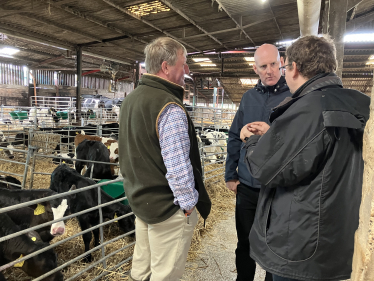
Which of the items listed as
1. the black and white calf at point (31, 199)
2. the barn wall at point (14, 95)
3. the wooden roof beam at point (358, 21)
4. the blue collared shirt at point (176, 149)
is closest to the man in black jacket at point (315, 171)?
the blue collared shirt at point (176, 149)

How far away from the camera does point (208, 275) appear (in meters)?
2.64

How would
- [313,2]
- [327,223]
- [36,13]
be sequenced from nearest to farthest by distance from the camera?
1. [327,223]
2. [313,2]
3. [36,13]

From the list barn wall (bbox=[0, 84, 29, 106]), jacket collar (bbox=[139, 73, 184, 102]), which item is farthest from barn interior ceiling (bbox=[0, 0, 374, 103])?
barn wall (bbox=[0, 84, 29, 106])

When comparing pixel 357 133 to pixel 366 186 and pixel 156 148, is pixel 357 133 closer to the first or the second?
pixel 366 186

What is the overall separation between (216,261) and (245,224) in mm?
1107

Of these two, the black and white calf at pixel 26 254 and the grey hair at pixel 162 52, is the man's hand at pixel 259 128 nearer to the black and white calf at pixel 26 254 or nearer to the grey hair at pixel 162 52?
the grey hair at pixel 162 52

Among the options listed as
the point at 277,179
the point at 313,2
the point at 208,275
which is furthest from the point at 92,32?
the point at 277,179

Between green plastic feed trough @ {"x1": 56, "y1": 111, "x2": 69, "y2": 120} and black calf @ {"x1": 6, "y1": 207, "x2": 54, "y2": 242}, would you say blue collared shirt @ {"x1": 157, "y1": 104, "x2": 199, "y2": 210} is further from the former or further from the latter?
green plastic feed trough @ {"x1": 56, "y1": 111, "x2": 69, "y2": 120}

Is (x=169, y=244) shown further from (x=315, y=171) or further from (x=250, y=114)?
(x=250, y=114)

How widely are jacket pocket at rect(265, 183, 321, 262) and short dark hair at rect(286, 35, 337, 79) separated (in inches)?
21.2

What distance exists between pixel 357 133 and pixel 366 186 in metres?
0.23

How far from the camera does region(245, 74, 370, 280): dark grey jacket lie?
42.3 inches

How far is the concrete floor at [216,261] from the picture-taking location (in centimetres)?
261

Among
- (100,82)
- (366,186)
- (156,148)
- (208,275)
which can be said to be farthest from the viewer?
(100,82)
